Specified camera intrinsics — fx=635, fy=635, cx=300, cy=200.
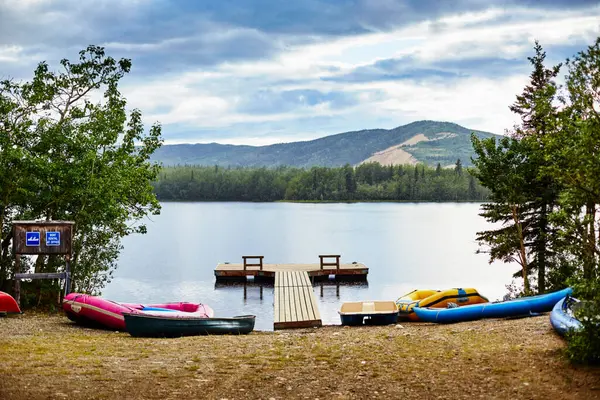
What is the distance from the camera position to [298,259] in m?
50.4

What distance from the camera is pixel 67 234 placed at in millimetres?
16547

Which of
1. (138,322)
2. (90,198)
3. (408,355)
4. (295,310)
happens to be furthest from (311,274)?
(408,355)

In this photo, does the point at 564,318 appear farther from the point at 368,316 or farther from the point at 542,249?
the point at 542,249

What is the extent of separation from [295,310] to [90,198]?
765 cm

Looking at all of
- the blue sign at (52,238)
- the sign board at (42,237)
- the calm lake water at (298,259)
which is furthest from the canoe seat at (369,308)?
the blue sign at (52,238)

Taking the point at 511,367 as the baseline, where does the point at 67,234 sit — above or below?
above

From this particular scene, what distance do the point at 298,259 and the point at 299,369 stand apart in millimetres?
41290

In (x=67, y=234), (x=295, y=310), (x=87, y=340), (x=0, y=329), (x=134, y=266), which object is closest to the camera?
(x=87, y=340)

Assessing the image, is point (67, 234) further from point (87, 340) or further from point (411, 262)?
point (411, 262)

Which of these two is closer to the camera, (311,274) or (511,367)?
(511,367)

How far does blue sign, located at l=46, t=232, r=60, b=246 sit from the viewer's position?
53.8 ft

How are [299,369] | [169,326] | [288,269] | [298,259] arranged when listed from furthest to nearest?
[298,259] → [288,269] → [169,326] → [299,369]

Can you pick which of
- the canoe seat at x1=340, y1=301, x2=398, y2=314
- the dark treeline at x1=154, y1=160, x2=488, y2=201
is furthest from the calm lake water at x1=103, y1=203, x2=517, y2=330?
the dark treeline at x1=154, y1=160, x2=488, y2=201

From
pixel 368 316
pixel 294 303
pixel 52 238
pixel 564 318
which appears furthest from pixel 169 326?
pixel 294 303
